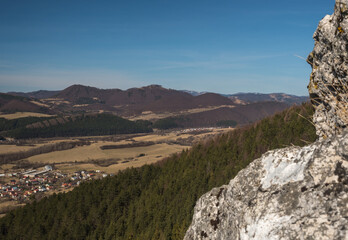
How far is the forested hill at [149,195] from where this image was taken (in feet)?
196

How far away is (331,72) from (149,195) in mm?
69447

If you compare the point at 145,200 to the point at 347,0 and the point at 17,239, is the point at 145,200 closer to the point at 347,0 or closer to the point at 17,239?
the point at 17,239

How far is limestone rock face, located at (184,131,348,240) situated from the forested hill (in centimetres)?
4384

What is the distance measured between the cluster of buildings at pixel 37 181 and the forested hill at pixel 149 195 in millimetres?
41980

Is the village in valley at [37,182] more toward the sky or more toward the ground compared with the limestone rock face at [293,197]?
more toward the ground

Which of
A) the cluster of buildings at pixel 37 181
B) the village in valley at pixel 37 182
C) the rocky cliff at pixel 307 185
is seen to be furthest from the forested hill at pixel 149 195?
the rocky cliff at pixel 307 185

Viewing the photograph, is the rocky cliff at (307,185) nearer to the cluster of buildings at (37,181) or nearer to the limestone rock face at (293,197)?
the limestone rock face at (293,197)

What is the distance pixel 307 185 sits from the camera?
6199 millimetres

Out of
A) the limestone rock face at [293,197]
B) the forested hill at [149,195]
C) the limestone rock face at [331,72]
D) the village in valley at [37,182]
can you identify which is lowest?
the village in valley at [37,182]

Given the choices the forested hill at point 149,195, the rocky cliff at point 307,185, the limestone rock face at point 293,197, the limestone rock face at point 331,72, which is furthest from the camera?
the forested hill at point 149,195

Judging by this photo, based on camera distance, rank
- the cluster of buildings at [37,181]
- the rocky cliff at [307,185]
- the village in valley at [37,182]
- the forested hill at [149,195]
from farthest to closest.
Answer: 1. the cluster of buildings at [37,181]
2. the village in valley at [37,182]
3. the forested hill at [149,195]
4. the rocky cliff at [307,185]

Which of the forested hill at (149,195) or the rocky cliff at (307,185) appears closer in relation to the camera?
the rocky cliff at (307,185)

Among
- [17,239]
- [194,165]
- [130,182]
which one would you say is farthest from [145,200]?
[17,239]

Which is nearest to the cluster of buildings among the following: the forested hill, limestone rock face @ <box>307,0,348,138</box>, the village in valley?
the village in valley
